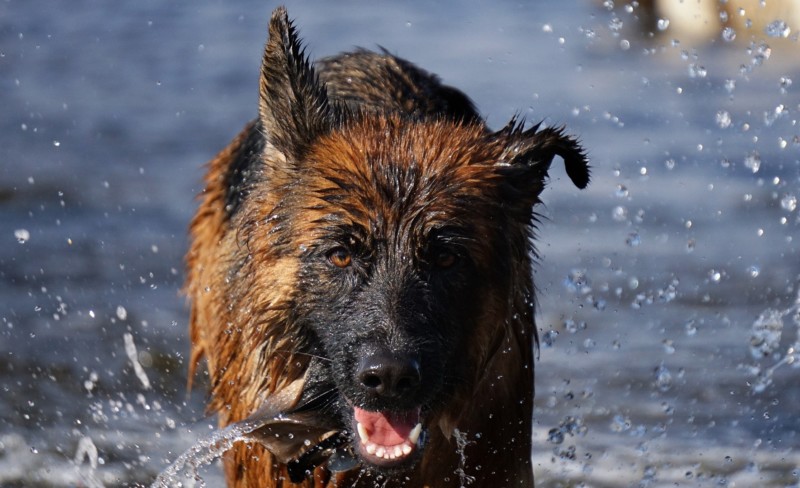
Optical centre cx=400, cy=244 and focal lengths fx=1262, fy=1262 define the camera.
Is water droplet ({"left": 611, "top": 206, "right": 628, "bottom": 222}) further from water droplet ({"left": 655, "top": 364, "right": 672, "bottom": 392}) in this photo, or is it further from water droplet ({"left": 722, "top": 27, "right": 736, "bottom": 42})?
water droplet ({"left": 722, "top": 27, "right": 736, "bottom": 42})

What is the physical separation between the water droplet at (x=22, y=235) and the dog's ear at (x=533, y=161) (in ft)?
18.2

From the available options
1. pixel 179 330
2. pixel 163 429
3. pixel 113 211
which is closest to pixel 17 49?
pixel 113 211

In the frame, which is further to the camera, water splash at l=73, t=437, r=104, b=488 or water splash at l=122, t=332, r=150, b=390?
water splash at l=122, t=332, r=150, b=390

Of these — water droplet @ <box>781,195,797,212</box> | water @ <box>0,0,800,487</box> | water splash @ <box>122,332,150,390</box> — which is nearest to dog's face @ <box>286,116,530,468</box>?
water @ <box>0,0,800,487</box>

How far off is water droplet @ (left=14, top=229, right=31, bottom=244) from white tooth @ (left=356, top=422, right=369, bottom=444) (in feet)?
18.6

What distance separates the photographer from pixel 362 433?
4562 mm

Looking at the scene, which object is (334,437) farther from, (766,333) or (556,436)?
(766,333)

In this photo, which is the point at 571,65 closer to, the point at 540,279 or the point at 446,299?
the point at 540,279

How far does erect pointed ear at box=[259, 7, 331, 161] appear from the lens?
4930 millimetres

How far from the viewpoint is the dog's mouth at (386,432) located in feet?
14.8

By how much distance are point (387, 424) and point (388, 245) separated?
65 cm

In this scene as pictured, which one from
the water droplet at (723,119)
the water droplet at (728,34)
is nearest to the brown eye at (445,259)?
the water droplet at (723,119)

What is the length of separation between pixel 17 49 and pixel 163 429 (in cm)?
822

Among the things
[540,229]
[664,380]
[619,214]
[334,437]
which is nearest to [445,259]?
[334,437]
